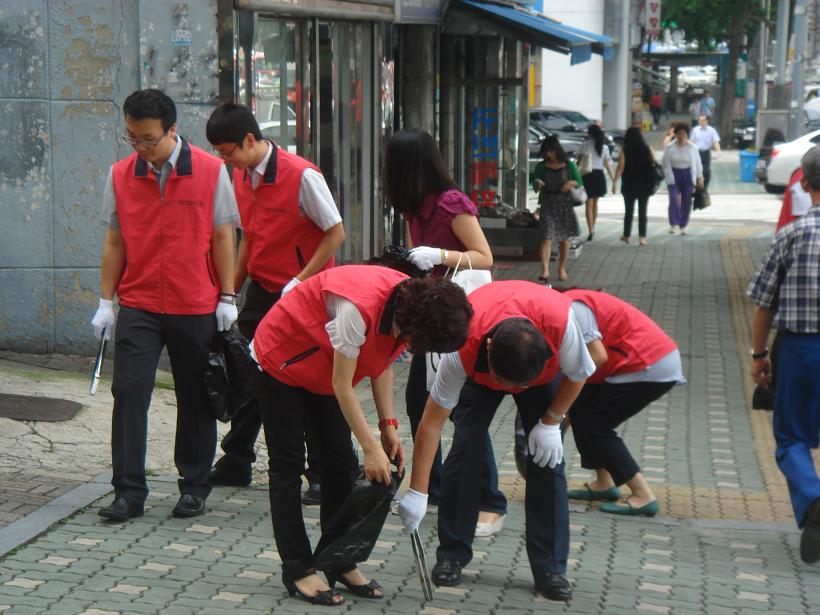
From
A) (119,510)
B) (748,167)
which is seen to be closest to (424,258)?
(119,510)

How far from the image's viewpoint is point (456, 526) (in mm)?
5059

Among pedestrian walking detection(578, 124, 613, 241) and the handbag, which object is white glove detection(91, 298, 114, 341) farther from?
pedestrian walking detection(578, 124, 613, 241)

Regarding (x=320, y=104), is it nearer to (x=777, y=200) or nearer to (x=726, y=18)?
(x=777, y=200)

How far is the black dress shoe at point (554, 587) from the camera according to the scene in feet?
16.2

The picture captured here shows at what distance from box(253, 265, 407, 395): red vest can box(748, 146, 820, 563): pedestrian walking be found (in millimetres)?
1912

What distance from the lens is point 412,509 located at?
191 inches

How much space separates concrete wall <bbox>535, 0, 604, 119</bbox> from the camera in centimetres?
4528

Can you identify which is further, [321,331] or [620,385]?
[620,385]

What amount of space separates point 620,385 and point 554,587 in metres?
1.39

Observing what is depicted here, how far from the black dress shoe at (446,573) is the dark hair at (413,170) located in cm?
164

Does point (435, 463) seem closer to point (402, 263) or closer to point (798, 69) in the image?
point (402, 263)

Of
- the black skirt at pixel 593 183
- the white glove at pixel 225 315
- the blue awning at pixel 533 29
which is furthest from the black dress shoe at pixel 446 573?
the black skirt at pixel 593 183

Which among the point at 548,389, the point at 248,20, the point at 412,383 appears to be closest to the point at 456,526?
the point at 548,389

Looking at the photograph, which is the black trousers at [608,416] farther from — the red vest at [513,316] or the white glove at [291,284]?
the white glove at [291,284]
